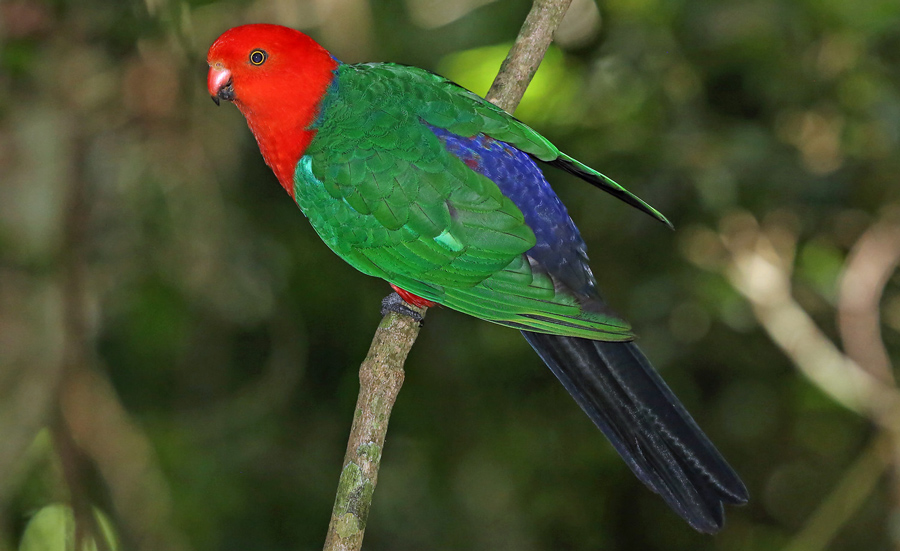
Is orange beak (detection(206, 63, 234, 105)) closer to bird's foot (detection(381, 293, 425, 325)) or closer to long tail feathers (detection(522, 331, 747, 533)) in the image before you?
bird's foot (detection(381, 293, 425, 325))

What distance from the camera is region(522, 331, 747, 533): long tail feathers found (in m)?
2.33

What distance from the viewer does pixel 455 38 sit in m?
3.92

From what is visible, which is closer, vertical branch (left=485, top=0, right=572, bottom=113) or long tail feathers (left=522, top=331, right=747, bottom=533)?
long tail feathers (left=522, top=331, right=747, bottom=533)

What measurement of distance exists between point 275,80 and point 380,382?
100cm

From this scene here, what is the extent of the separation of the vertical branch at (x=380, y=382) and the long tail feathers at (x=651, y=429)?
1.69 ft

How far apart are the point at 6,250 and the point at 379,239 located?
1876 millimetres

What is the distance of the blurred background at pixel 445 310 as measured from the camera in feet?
11.2

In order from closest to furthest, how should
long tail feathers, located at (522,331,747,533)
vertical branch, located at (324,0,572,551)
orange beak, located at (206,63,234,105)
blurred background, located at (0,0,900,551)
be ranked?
vertical branch, located at (324,0,572,551) → long tail feathers, located at (522,331,747,533) → orange beak, located at (206,63,234,105) → blurred background, located at (0,0,900,551)

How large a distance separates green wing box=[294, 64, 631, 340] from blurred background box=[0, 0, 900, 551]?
110cm

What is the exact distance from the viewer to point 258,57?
100.0 inches

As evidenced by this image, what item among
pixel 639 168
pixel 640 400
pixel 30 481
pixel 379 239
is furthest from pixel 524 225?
pixel 30 481

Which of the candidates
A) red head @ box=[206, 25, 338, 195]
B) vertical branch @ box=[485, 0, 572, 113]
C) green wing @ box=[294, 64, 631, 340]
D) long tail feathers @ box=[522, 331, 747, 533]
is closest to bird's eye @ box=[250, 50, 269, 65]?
red head @ box=[206, 25, 338, 195]

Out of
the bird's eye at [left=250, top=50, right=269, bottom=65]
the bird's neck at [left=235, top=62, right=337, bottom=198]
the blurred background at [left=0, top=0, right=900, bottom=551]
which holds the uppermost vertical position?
the bird's eye at [left=250, top=50, right=269, bottom=65]

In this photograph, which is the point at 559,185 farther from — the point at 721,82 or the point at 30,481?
the point at 30,481
